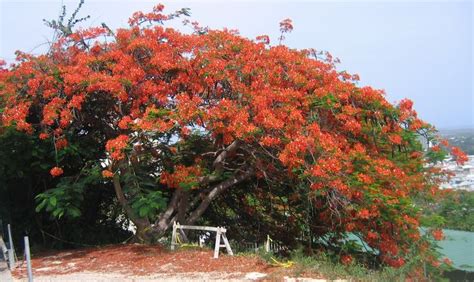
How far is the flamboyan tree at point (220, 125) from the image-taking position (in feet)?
27.8

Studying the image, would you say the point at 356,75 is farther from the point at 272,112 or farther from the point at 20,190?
the point at 20,190

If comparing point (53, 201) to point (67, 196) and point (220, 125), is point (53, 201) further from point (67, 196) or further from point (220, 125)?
point (220, 125)

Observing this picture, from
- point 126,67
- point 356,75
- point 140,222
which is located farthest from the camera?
point 356,75

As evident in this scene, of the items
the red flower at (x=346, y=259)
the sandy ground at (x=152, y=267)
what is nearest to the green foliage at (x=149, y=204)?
the sandy ground at (x=152, y=267)

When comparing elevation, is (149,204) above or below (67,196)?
below

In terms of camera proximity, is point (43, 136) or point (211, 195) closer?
point (43, 136)

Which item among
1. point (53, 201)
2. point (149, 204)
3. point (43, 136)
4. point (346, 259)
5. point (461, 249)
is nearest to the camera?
point (149, 204)

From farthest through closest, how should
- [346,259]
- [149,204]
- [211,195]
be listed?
[211,195]
[346,259]
[149,204]

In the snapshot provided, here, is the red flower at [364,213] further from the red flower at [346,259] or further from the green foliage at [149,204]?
the green foliage at [149,204]

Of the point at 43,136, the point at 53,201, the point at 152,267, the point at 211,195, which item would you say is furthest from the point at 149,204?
the point at 43,136

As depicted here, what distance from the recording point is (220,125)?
8.46m

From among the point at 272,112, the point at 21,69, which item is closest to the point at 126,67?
the point at 21,69

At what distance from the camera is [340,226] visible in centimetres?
984

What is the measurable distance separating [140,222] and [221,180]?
179 centimetres
